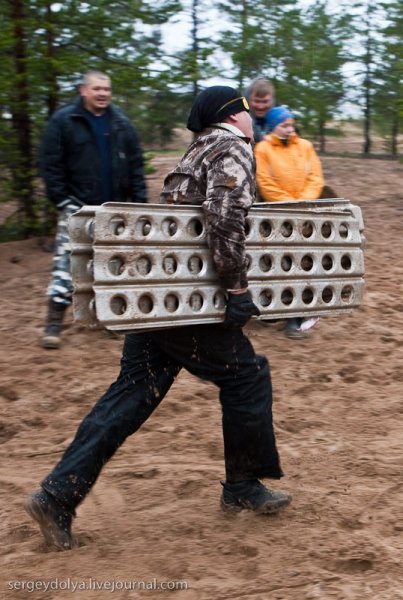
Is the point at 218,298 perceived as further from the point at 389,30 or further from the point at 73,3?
the point at 389,30

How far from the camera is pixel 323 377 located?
6.52m

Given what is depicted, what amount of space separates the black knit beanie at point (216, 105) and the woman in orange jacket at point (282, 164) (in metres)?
3.39

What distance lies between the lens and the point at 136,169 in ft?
23.3

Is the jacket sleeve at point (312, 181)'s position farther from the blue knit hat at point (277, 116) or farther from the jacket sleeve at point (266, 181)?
the blue knit hat at point (277, 116)

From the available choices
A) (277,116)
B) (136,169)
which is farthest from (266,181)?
(136,169)

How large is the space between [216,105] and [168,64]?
6.40 m

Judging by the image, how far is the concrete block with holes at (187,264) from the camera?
→ 3750mm

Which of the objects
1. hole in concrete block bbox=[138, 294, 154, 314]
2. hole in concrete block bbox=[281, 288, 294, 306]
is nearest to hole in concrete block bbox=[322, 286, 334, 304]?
hole in concrete block bbox=[281, 288, 294, 306]

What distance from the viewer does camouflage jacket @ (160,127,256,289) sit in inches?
149

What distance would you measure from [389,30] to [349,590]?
15.8m

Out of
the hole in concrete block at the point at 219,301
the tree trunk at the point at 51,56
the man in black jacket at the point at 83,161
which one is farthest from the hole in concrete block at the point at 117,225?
the tree trunk at the point at 51,56

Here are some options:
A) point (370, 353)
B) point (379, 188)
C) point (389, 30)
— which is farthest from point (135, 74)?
point (389, 30)

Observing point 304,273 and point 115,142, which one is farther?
point 115,142

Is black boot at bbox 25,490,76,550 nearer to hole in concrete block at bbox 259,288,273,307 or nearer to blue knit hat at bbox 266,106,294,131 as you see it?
hole in concrete block at bbox 259,288,273,307
